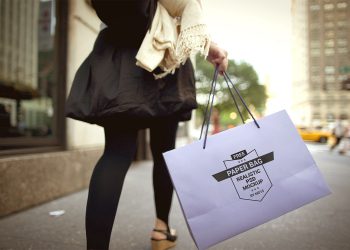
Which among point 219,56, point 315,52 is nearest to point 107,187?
point 219,56

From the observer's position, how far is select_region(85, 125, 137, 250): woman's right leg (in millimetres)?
1082

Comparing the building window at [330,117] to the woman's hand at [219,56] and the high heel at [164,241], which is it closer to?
the high heel at [164,241]

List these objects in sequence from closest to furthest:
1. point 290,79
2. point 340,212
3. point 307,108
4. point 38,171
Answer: point 340,212, point 38,171, point 307,108, point 290,79

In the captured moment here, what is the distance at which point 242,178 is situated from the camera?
1.12m

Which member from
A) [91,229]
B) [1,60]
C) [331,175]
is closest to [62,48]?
[1,60]

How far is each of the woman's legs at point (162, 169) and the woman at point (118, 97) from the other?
14 centimetres

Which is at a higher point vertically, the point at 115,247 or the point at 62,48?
the point at 62,48

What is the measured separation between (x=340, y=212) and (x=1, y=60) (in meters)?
3.50

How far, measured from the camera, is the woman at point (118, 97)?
1087 millimetres

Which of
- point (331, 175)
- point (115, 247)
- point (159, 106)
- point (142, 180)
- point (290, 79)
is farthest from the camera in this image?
point (290, 79)

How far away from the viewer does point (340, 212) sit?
2314mm

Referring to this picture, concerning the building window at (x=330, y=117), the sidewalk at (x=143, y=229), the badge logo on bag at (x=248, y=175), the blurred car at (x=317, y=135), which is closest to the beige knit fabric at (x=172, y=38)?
the badge logo on bag at (x=248, y=175)

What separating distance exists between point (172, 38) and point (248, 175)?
61cm

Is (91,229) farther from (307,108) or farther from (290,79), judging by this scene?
(290,79)
